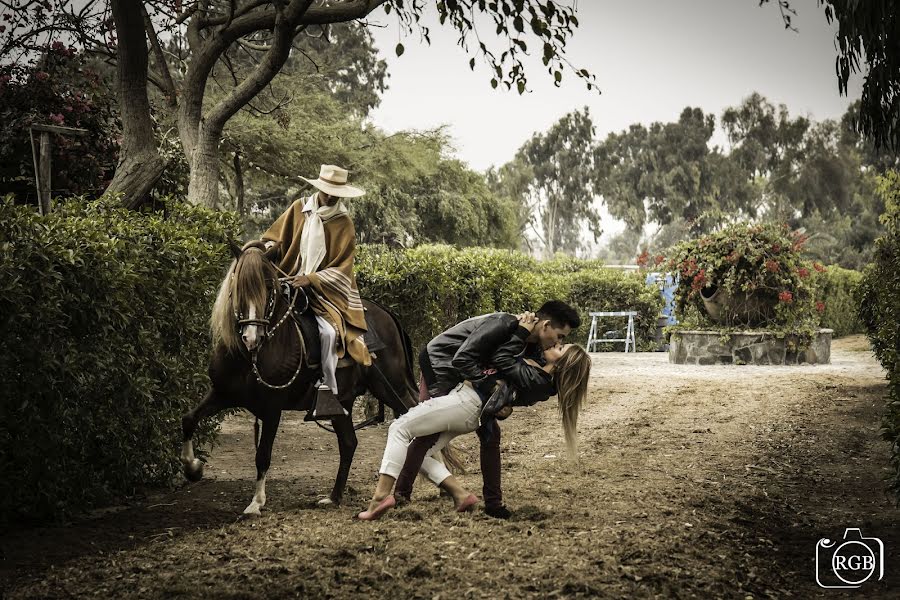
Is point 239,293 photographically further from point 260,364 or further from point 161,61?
point 161,61

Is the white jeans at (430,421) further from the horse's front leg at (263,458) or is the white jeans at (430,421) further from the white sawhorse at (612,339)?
the white sawhorse at (612,339)

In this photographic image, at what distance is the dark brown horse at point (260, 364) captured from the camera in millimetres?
5875

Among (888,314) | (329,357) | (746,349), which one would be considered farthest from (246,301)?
(746,349)

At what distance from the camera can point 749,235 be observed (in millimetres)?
17328

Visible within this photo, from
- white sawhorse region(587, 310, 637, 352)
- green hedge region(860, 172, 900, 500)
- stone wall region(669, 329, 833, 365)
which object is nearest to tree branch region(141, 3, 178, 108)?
stone wall region(669, 329, 833, 365)

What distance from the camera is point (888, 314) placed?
9.74m

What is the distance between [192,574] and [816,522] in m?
4.40

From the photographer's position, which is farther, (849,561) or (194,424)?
(194,424)

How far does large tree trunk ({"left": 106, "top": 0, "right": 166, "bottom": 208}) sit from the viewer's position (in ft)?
34.1

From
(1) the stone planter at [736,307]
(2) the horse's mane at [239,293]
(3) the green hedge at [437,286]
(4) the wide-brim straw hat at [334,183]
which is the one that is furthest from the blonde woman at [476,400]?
(1) the stone planter at [736,307]

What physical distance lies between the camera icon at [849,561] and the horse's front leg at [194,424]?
4.13 metres

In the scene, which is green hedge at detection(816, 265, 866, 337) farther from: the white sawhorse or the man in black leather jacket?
Answer: the man in black leather jacket

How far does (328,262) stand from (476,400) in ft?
5.90

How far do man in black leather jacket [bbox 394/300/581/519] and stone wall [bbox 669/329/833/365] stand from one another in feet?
40.5
